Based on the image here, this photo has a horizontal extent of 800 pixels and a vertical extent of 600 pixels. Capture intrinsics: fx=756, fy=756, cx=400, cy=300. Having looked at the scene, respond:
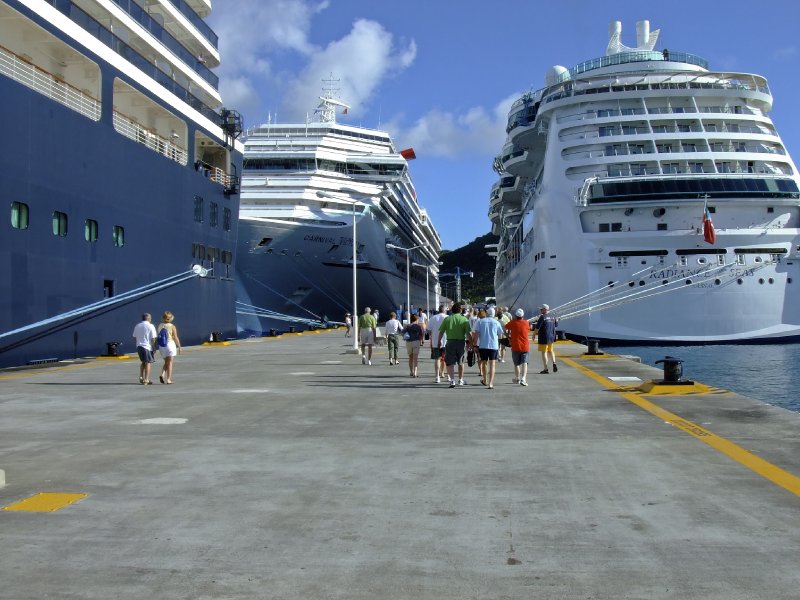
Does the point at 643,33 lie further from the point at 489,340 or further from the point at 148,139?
the point at 489,340

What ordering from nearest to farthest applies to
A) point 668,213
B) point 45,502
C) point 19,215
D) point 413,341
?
point 45,502 < point 413,341 < point 19,215 < point 668,213

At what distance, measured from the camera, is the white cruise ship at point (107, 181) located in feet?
57.2

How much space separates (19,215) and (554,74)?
3652 centimetres

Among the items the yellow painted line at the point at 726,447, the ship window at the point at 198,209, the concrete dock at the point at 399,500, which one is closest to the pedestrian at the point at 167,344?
the concrete dock at the point at 399,500

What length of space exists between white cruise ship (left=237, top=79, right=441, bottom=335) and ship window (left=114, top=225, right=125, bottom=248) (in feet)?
43.5

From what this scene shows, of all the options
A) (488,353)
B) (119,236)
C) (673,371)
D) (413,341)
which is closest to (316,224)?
(119,236)

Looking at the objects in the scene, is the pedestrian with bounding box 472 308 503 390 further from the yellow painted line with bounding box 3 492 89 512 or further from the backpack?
the yellow painted line with bounding box 3 492 89 512

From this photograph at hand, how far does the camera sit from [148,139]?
25172 mm

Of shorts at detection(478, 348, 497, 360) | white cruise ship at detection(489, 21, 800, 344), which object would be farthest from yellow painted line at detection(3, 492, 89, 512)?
white cruise ship at detection(489, 21, 800, 344)

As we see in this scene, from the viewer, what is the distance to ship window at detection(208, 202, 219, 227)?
2946 centimetres

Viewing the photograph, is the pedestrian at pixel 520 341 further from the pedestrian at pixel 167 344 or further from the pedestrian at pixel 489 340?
the pedestrian at pixel 167 344

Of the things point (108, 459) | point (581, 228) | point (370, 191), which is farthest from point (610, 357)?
point (370, 191)

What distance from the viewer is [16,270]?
1697 cm

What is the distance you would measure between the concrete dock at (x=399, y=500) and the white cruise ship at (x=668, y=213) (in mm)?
18739
